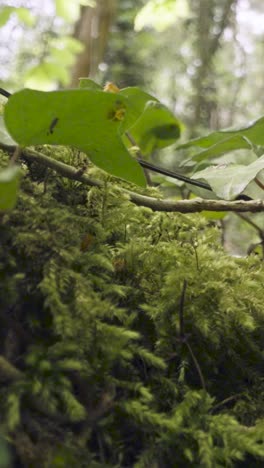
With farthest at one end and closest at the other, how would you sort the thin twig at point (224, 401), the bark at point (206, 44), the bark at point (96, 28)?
the bark at point (96, 28) → the bark at point (206, 44) → the thin twig at point (224, 401)

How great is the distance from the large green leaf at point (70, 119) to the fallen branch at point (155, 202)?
63 mm

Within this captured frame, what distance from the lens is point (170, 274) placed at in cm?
49

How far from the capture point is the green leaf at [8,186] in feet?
1.02

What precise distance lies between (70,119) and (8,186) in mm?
140

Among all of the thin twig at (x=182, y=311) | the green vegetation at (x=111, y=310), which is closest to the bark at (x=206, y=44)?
the green vegetation at (x=111, y=310)

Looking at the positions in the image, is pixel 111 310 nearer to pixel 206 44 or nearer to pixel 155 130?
pixel 155 130

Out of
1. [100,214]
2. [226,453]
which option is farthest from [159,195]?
[226,453]

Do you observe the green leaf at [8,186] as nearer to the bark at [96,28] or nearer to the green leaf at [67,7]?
the green leaf at [67,7]

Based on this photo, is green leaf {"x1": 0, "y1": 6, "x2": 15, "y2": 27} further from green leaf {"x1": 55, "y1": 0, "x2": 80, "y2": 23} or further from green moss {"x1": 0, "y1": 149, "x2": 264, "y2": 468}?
green moss {"x1": 0, "y1": 149, "x2": 264, "y2": 468}

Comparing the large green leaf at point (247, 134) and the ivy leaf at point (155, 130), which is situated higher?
the ivy leaf at point (155, 130)

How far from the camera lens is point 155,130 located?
3.17ft

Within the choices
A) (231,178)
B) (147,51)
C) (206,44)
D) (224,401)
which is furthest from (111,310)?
(147,51)

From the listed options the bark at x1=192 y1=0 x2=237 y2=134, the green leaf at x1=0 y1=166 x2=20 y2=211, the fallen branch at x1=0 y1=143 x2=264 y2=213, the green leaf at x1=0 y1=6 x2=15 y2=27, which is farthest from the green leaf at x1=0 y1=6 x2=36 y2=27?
the green leaf at x1=0 y1=166 x2=20 y2=211

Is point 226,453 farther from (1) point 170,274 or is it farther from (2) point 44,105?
(2) point 44,105
